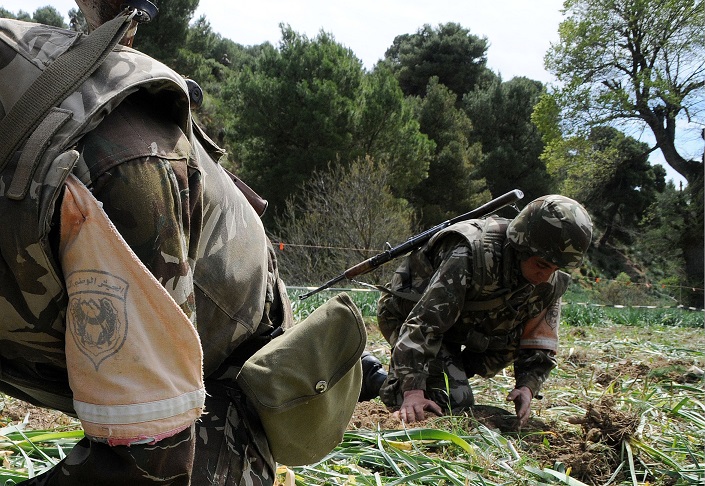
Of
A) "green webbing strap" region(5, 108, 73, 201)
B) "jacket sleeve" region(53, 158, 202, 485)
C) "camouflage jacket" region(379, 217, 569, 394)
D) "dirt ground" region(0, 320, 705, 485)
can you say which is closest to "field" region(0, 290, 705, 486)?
"dirt ground" region(0, 320, 705, 485)

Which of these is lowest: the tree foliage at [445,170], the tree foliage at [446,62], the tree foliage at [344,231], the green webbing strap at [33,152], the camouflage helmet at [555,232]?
the tree foliage at [344,231]

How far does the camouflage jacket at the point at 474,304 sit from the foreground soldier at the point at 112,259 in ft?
9.45

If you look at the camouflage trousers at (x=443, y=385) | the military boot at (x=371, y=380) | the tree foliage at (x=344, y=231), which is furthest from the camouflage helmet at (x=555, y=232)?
the tree foliage at (x=344, y=231)

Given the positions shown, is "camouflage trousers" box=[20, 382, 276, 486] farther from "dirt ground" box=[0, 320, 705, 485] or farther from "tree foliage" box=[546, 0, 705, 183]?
"tree foliage" box=[546, 0, 705, 183]

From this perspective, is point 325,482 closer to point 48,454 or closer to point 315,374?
point 48,454

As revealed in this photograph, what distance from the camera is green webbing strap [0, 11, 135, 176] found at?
1.21 meters

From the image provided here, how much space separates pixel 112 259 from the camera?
118 cm

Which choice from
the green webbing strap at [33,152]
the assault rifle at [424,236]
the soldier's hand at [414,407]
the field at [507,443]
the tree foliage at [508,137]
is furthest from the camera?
the tree foliage at [508,137]


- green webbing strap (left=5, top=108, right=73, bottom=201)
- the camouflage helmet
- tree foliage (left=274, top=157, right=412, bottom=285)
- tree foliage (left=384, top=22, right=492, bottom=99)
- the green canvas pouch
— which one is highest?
tree foliage (left=384, top=22, right=492, bottom=99)

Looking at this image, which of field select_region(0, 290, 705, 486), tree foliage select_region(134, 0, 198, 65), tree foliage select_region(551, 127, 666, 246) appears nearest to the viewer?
field select_region(0, 290, 705, 486)

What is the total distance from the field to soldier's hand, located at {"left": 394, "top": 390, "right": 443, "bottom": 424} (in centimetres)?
7

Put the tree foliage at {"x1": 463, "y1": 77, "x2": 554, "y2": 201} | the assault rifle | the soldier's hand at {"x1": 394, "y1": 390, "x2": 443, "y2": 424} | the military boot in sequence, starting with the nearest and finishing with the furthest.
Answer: the soldier's hand at {"x1": 394, "y1": 390, "x2": 443, "y2": 424} → the military boot → the assault rifle → the tree foliage at {"x1": 463, "y1": 77, "x2": 554, "y2": 201}

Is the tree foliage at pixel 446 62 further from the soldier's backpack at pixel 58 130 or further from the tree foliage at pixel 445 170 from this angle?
the soldier's backpack at pixel 58 130

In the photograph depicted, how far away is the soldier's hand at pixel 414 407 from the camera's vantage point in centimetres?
385
